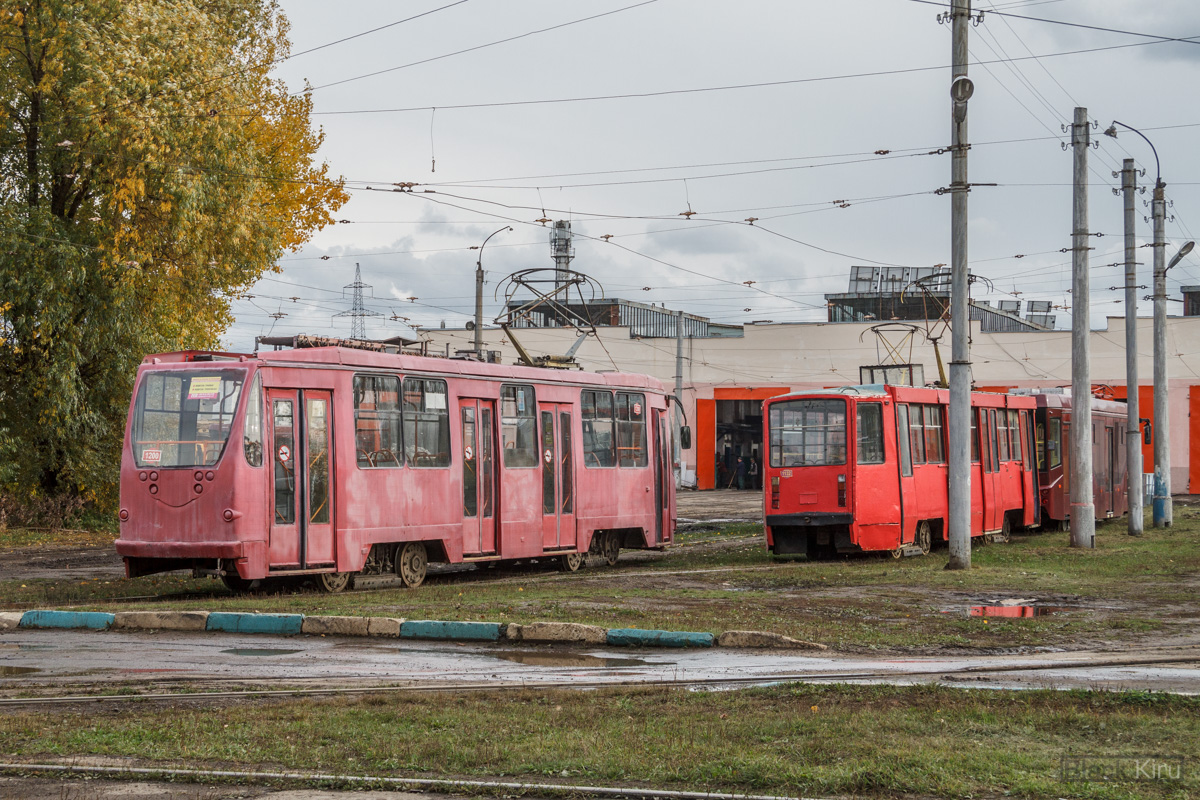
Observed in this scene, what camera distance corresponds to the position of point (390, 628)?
41.6ft

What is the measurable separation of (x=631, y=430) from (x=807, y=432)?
325 cm

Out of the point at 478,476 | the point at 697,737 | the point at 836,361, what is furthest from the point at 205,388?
the point at 836,361

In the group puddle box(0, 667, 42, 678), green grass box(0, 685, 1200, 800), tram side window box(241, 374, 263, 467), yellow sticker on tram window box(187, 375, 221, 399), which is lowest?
puddle box(0, 667, 42, 678)

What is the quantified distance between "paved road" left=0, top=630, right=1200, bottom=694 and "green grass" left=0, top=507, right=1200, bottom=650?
3.48ft

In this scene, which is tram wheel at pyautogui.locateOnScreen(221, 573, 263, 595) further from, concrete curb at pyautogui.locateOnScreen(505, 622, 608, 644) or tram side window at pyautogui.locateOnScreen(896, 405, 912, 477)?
tram side window at pyautogui.locateOnScreen(896, 405, 912, 477)

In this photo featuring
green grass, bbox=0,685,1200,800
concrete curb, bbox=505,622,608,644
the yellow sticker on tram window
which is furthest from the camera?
the yellow sticker on tram window

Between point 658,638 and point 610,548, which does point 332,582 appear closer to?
point 658,638

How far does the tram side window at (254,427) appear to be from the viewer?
52.1 feet

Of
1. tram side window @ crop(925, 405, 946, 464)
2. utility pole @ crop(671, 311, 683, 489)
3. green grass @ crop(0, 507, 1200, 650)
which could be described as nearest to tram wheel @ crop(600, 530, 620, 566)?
green grass @ crop(0, 507, 1200, 650)

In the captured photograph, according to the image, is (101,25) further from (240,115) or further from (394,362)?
(394,362)

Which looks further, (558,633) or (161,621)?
(161,621)

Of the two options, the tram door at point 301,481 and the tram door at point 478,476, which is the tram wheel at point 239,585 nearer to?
the tram door at point 301,481

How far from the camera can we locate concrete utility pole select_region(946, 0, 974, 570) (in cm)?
2008

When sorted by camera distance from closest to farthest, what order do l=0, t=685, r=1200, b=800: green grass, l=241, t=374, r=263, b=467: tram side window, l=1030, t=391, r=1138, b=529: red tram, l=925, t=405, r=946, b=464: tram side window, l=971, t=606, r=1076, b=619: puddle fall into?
l=0, t=685, r=1200, b=800: green grass
l=971, t=606, r=1076, b=619: puddle
l=241, t=374, r=263, b=467: tram side window
l=925, t=405, r=946, b=464: tram side window
l=1030, t=391, r=1138, b=529: red tram
